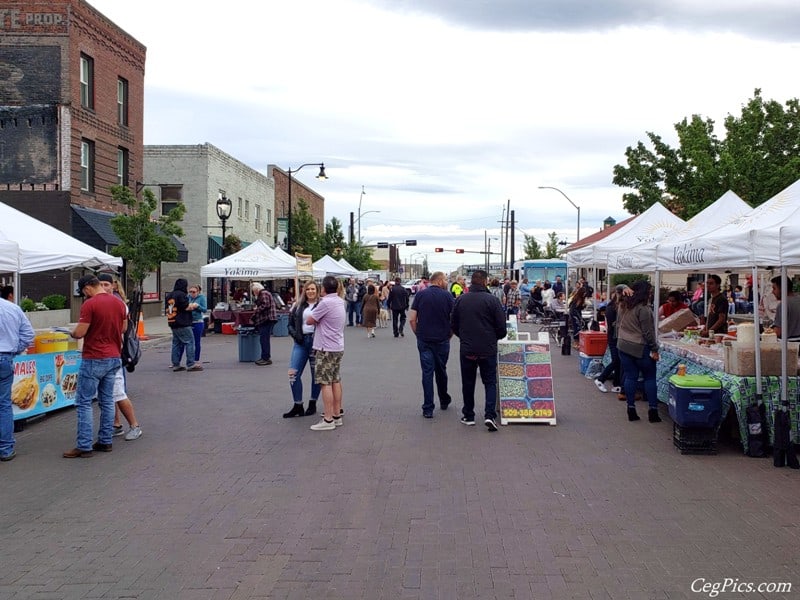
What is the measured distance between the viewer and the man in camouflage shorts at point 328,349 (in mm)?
9305

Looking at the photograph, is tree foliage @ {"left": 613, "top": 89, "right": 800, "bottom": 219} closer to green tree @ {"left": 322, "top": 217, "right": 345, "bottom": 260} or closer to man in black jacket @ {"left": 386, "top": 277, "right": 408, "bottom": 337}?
man in black jacket @ {"left": 386, "top": 277, "right": 408, "bottom": 337}

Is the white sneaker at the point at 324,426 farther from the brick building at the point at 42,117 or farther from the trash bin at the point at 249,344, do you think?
the brick building at the point at 42,117

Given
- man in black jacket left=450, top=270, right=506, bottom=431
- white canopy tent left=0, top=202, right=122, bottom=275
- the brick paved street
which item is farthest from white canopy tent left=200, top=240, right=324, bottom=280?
man in black jacket left=450, top=270, right=506, bottom=431

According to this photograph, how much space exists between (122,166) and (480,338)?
24.5 metres

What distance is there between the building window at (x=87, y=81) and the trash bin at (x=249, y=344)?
566 inches

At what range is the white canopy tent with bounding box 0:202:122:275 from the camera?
10.3m

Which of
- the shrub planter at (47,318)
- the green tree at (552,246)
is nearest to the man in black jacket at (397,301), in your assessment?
the shrub planter at (47,318)

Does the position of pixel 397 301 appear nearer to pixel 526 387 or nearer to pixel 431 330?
pixel 431 330

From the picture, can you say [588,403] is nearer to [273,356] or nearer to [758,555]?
[758,555]

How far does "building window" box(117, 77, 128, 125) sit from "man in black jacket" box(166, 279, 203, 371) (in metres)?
17.3

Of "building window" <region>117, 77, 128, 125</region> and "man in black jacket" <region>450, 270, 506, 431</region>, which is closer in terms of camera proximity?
"man in black jacket" <region>450, 270, 506, 431</region>

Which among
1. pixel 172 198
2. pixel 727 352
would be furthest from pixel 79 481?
pixel 172 198

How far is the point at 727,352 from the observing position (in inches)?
335

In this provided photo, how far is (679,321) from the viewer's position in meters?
12.4
